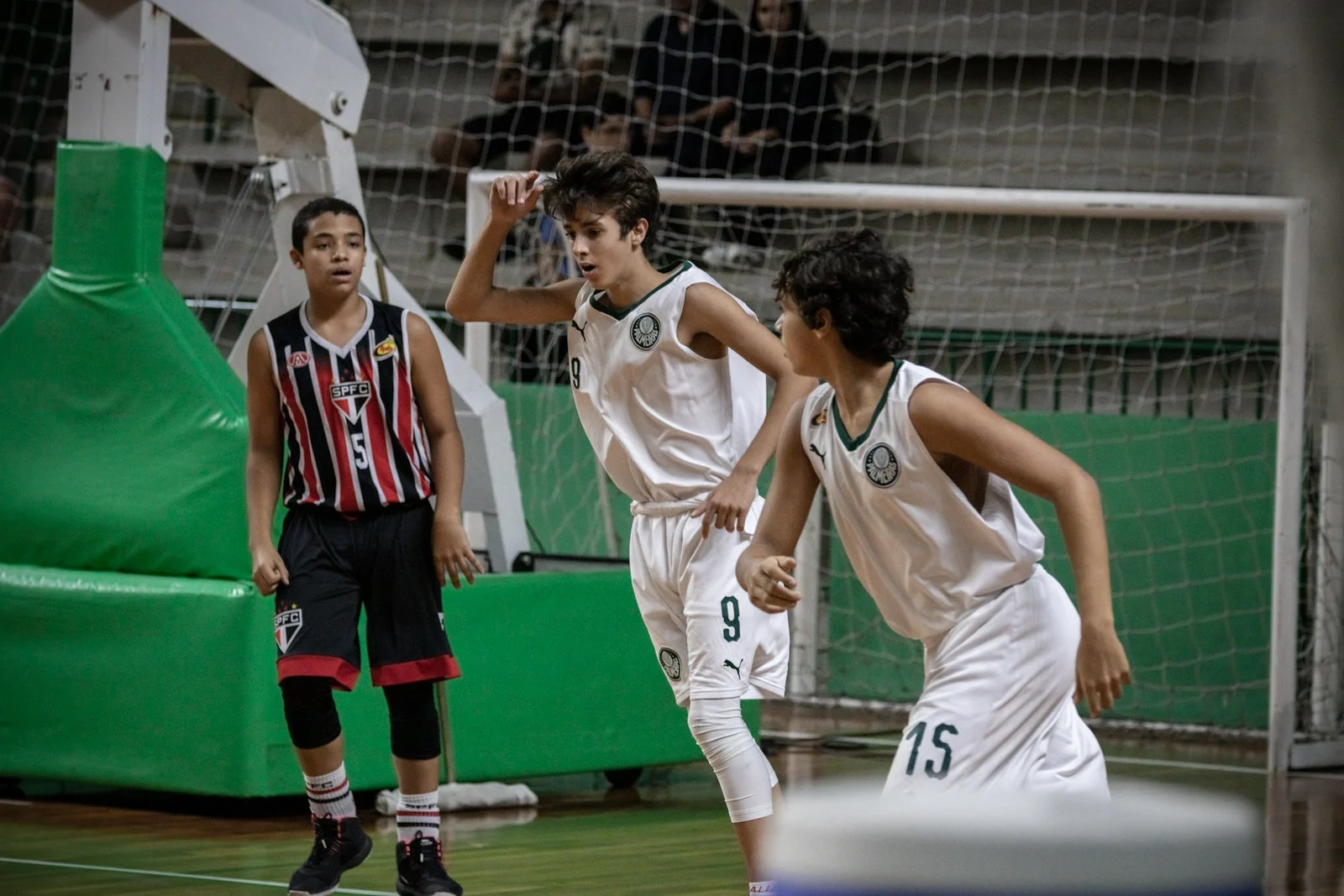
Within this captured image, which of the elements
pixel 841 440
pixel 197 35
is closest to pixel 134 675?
pixel 197 35

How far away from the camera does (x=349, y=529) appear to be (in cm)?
395

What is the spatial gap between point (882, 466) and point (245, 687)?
279 cm

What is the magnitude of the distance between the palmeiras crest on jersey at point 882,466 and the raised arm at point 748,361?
73 cm

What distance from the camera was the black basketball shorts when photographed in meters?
3.87

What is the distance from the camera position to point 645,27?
944cm

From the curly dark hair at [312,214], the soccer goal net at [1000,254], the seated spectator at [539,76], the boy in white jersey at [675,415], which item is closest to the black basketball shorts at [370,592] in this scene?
the boy in white jersey at [675,415]

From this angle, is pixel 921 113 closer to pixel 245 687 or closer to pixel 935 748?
pixel 245 687

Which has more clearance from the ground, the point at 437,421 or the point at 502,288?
the point at 502,288

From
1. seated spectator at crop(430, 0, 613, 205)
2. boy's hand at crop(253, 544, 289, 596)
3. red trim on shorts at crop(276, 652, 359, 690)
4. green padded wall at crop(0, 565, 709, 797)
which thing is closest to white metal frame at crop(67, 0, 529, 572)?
green padded wall at crop(0, 565, 709, 797)

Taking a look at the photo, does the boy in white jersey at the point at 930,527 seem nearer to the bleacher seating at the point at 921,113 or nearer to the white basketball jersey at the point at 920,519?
the white basketball jersey at the point at 920,519

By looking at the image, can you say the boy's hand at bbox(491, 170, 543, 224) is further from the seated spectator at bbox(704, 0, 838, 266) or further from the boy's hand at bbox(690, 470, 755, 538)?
the seated spectator at bbox(704, 0, 838, 266)

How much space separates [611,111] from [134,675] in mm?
4856

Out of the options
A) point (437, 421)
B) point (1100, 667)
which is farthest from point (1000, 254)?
point (1100, 667)

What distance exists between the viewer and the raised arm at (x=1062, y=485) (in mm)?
2305
